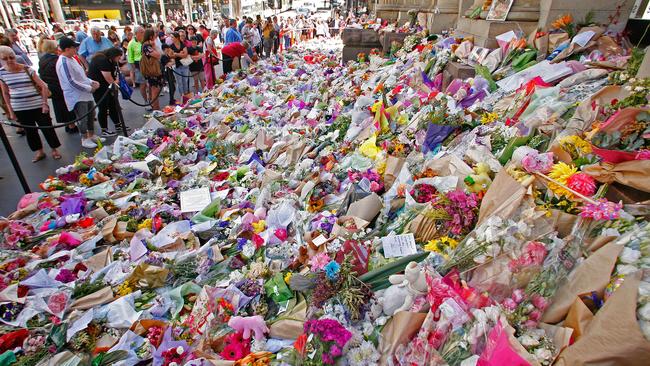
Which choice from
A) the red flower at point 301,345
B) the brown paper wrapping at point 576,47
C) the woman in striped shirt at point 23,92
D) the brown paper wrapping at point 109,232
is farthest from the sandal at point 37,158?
the brown paper wrapping at point 576,47

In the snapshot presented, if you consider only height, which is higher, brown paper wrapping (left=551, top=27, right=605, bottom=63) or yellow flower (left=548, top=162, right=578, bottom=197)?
brown paper wrapping (left=551, top=27, right=605, bottom=63)

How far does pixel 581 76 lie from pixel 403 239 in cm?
269

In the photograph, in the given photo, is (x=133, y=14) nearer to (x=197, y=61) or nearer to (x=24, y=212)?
(x=197, y=61)

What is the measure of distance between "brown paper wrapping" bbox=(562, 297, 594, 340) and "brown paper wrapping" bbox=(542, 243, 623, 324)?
0.04 m

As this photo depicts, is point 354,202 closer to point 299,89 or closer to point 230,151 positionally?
point 230,151

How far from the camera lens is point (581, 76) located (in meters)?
3.63

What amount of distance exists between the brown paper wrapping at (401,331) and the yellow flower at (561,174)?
1.17 m

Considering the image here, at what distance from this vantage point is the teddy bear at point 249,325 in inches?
93.3

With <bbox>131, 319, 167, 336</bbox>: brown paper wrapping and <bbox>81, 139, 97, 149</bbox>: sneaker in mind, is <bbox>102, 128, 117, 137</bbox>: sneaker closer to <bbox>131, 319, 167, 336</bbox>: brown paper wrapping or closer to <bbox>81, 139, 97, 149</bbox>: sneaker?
<bbox>81, 139, 97, 149</bbox>: sneaker

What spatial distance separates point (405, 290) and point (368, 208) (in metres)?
1.04

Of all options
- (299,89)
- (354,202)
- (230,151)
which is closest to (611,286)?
(354,202)

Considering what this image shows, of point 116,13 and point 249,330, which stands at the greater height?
point 116,13

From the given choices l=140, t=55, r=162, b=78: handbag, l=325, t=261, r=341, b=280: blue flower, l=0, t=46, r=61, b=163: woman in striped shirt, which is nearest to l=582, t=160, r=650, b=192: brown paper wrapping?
l=325, t=261, r=341, b=280: blue flower

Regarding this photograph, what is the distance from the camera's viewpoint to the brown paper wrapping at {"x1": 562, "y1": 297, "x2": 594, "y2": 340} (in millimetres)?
1677
